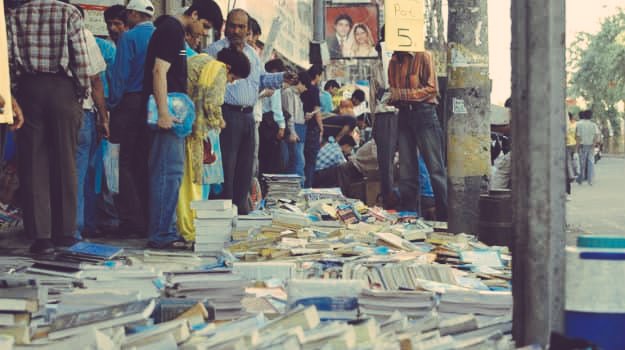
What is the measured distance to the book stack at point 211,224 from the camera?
7.29 metres

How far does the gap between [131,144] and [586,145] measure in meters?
18.5

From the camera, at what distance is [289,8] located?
26.0m

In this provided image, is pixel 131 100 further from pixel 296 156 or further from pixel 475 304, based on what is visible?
pixel 296 156

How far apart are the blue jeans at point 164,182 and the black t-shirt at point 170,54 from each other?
1.22 feet

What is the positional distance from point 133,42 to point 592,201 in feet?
33.8

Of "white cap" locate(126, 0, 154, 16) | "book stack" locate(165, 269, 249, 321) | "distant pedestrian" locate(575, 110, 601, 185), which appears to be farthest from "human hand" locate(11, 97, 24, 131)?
"distant pedestrian" locate(575, 110, 601, 185)

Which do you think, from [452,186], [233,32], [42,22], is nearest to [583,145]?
[452,186]

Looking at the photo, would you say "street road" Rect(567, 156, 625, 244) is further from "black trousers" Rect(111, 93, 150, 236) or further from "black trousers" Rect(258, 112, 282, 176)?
"black trousers" Rect(111, 93, 150, 236)

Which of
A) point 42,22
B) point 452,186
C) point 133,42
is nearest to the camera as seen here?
point 42,22

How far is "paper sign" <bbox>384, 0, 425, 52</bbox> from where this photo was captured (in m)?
10.0

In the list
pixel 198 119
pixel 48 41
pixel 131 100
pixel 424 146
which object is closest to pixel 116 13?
pixel 131 100

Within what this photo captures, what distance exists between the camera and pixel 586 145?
81.1 feet

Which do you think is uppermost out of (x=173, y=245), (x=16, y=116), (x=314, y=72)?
(x=314, y=72)

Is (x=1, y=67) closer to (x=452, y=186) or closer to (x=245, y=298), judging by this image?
(x=245, y=298)
